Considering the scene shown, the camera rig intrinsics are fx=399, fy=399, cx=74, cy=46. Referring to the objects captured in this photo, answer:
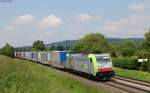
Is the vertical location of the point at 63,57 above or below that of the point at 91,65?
above

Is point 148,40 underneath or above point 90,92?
above

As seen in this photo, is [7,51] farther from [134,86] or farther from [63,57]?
[134,86]

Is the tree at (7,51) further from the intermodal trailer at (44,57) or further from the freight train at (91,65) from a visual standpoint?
the freight train at (91,65)

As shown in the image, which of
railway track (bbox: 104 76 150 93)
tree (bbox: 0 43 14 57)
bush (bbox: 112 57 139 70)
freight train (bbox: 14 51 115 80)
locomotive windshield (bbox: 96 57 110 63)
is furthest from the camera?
tree (bbox: 0 43 14 57)

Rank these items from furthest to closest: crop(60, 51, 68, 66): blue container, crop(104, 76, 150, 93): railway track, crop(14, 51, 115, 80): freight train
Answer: crop(60, 51, 68, 66): blue container
crop(14, 51, 115, 80): freight train
crop(104, 76, 150, 93): railway track

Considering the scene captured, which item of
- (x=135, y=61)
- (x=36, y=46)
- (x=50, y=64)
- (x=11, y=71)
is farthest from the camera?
(x=36, y=46)

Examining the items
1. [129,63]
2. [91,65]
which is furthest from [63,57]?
[91,65]

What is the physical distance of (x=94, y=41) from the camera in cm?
13100

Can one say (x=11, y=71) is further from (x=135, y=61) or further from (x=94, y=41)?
(x=94, y=41)

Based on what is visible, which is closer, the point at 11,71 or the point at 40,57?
the point at 11,71

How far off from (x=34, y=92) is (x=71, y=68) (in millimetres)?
38628

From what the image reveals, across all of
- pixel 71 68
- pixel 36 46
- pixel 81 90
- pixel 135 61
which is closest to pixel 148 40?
pixel 135 61

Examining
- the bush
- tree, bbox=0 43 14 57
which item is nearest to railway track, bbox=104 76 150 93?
the bush

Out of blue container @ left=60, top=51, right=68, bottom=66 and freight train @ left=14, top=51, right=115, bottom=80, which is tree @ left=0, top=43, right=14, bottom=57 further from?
freight train @ left=14, top=51, right=115, bottom=80
